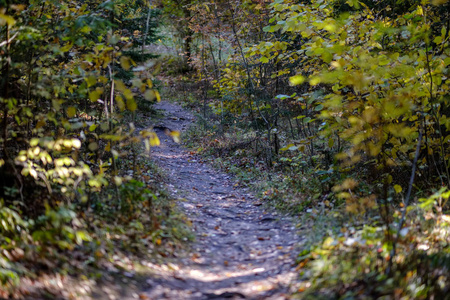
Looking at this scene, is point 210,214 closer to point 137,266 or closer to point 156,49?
point 137,266

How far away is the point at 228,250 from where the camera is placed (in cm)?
496

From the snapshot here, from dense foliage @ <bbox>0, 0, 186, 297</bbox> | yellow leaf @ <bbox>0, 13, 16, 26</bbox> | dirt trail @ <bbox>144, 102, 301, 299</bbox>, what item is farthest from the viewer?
dirt trail @ <bbox>144, 102, 301, 299</bbox>

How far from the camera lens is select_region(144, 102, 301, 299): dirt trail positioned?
3.61 m

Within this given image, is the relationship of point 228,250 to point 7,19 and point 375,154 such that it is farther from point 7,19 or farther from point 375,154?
point 7,19

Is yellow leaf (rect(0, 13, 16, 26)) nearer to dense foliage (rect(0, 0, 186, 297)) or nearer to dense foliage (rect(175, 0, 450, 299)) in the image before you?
dense foliage (rect(0, 0, 186, 297))

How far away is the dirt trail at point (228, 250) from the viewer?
3611mm

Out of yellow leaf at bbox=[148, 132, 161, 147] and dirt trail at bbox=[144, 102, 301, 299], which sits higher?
yellow leaf at bbox=[148, 132, 161, 147]

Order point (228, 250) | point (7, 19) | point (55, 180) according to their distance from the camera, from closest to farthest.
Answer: point (7, 19) < point (55, 180) < point (228, 250)

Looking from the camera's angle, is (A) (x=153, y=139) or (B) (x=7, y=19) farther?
(A) (x=153, y=139)

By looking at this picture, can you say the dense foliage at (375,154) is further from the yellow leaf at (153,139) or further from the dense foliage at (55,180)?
the dense foliage at (55,180)

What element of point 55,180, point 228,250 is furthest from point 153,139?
point 228,250

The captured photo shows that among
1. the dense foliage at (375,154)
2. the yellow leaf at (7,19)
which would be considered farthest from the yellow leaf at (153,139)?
the dense foliage at (375,154)

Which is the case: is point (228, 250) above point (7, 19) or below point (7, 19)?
below

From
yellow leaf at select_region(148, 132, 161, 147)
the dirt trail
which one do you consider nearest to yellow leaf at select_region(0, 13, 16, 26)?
yellow leaf at select_region(148, 132, 161, 147)
